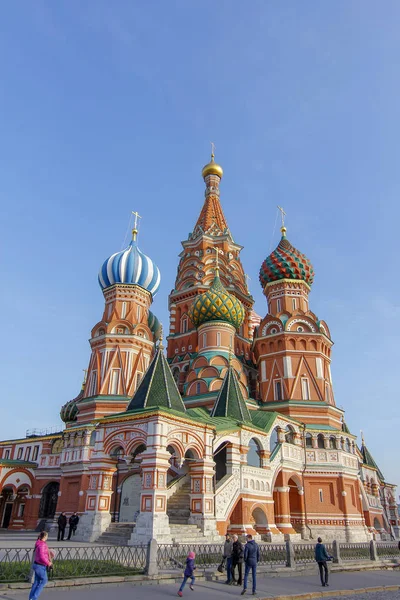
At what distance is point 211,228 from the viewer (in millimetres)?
35938

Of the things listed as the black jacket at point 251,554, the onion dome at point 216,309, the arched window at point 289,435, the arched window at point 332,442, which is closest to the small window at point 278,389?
the arched window at point 289,435

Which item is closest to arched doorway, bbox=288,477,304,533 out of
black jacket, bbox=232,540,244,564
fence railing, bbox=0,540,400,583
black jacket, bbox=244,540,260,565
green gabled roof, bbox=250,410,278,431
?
green gabled roof, bbox=250,410,278,431

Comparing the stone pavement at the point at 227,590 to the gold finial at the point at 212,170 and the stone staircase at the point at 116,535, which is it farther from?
the gold finial at the point at 212,170

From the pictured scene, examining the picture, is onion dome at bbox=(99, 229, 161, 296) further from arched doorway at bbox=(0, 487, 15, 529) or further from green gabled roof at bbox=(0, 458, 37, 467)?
arched doorway at bbox=(0, 487, 15, 529)

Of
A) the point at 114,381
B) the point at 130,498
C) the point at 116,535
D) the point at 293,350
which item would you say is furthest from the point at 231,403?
the point at 114,381

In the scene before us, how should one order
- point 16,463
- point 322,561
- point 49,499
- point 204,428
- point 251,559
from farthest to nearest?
point 16,463
point 49,499
point 204,428
point 322,561
point 251,559

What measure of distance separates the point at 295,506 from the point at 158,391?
11.4 m

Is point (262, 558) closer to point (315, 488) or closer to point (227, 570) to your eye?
point (227, 570)

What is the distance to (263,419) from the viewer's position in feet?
70.5

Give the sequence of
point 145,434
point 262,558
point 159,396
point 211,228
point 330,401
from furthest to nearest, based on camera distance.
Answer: point 211,228 < point 330,401 < point 159,396 < point 145,434 < point 262,558

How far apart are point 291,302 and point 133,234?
38.3 feet

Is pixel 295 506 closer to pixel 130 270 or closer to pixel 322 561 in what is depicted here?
pixel 322 561

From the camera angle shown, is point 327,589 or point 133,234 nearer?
point 327,589

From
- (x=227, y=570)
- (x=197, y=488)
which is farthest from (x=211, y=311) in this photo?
(x=227, y=570)
